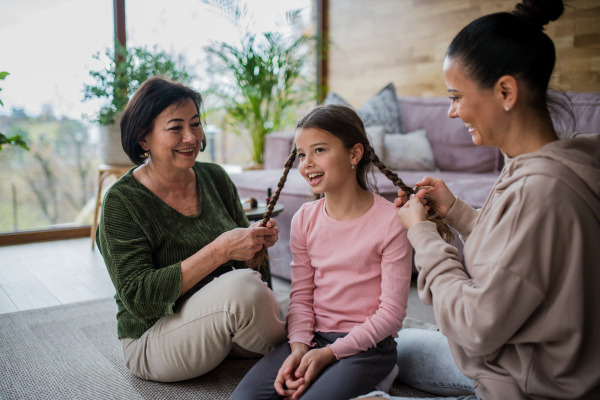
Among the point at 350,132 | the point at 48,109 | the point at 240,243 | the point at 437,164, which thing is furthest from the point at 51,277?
the point at 437,164

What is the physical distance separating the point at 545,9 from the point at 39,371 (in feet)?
5.91

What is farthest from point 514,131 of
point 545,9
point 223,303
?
point 223,303

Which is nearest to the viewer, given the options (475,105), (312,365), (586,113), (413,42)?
(475,105)

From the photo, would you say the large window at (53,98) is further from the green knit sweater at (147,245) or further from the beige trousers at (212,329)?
the beige trousers at (212,329)

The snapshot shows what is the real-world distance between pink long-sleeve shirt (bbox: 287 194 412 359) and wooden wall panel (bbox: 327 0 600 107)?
252 cm

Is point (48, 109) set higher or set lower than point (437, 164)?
higher

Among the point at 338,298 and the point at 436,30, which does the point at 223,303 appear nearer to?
the point at 338,298

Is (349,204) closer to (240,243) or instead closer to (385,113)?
(240,243)

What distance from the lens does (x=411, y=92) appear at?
14.2 ft

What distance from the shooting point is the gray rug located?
150cm

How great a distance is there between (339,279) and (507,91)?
2.21 ft

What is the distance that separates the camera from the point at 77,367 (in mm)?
1682

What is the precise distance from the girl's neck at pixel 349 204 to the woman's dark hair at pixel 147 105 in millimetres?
571

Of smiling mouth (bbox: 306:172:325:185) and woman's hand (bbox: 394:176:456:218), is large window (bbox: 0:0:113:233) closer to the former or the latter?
smiling mouth (bbox: 306:172:325:185)
